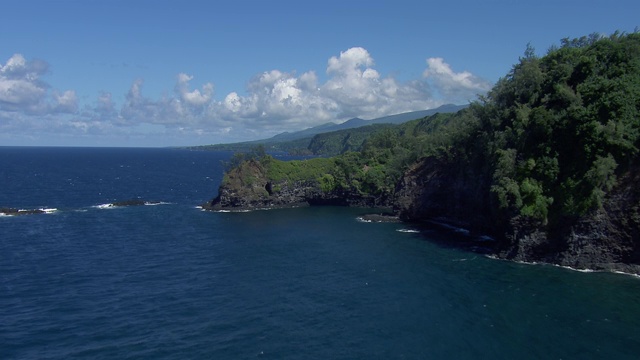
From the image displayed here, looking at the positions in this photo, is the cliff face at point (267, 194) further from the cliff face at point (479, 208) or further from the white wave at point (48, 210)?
the white wave at point (48, 210)

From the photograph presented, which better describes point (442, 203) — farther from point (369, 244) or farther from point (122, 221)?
point (122, 221)

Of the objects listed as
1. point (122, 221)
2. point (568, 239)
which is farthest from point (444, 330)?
point (122, 221)

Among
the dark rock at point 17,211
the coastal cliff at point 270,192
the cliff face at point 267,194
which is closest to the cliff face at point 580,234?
the cliff face at point 267,194

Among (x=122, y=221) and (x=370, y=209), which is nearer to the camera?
(x=122, y=221)

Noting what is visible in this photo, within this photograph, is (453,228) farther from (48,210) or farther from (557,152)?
A: (48,210)

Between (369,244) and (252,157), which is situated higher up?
(252,157)

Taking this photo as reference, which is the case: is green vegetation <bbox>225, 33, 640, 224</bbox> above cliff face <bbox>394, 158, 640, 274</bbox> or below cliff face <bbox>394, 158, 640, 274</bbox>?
above

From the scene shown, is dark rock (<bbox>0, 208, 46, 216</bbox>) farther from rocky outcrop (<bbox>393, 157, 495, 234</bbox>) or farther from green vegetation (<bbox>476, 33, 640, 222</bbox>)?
green vegetation (<bbox>476, 33, 640, 222</bbox>)

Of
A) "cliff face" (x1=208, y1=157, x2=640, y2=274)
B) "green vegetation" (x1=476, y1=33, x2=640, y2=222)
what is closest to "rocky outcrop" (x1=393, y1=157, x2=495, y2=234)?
"cliff face" (x1=208, y1=157, x2=640, y2=274)
